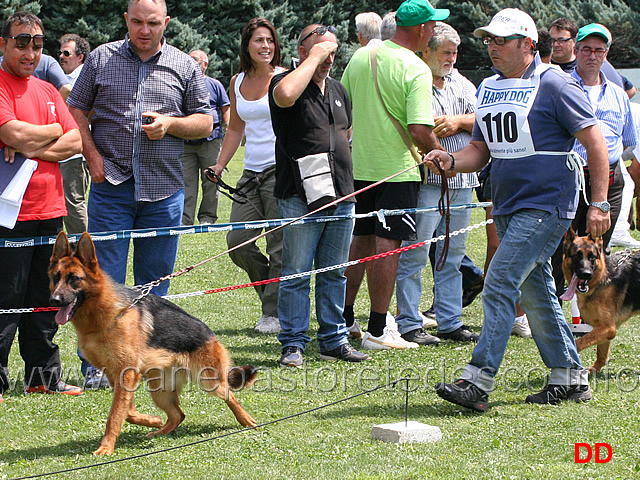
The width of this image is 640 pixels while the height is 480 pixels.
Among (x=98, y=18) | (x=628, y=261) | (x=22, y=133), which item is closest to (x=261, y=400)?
(x=22, y=133)

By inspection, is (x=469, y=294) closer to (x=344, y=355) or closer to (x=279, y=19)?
(x=344, y=355)

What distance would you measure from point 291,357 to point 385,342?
945 millimetres

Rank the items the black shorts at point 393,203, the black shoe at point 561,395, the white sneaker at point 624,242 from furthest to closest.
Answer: the white sneaker at point 624,242
the black shorts at point 393,203
the black shoe at point 561,395

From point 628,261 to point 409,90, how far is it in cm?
213

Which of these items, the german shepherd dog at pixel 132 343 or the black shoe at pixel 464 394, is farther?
the black shoe at pixel 464 394

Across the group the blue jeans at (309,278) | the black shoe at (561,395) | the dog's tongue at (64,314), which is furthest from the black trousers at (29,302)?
the black shoe at (561,395)

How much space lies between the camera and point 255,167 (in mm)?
7438

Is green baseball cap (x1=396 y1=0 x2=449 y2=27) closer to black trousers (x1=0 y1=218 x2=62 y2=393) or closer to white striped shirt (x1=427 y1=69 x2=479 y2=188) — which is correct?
white striped shirt (x1=427 y1=69 x2=479 y2=188)

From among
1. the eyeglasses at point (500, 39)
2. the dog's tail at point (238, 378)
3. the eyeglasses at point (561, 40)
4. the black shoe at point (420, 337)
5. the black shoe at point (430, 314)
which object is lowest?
the black shoe at point (430, 314)

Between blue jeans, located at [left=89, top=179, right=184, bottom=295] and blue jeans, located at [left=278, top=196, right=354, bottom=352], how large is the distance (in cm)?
85

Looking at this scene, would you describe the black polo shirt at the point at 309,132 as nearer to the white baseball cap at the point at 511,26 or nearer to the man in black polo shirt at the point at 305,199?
the man in black polo shirt at the point at 305,199

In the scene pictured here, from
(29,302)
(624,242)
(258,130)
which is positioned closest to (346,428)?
(29,302)

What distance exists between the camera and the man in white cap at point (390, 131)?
6430 mm

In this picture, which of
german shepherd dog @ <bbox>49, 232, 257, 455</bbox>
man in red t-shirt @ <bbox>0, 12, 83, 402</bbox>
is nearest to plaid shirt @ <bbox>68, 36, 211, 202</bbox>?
man in red t-shirt @ <bbox>0, 12, 83, 402</bbox>
